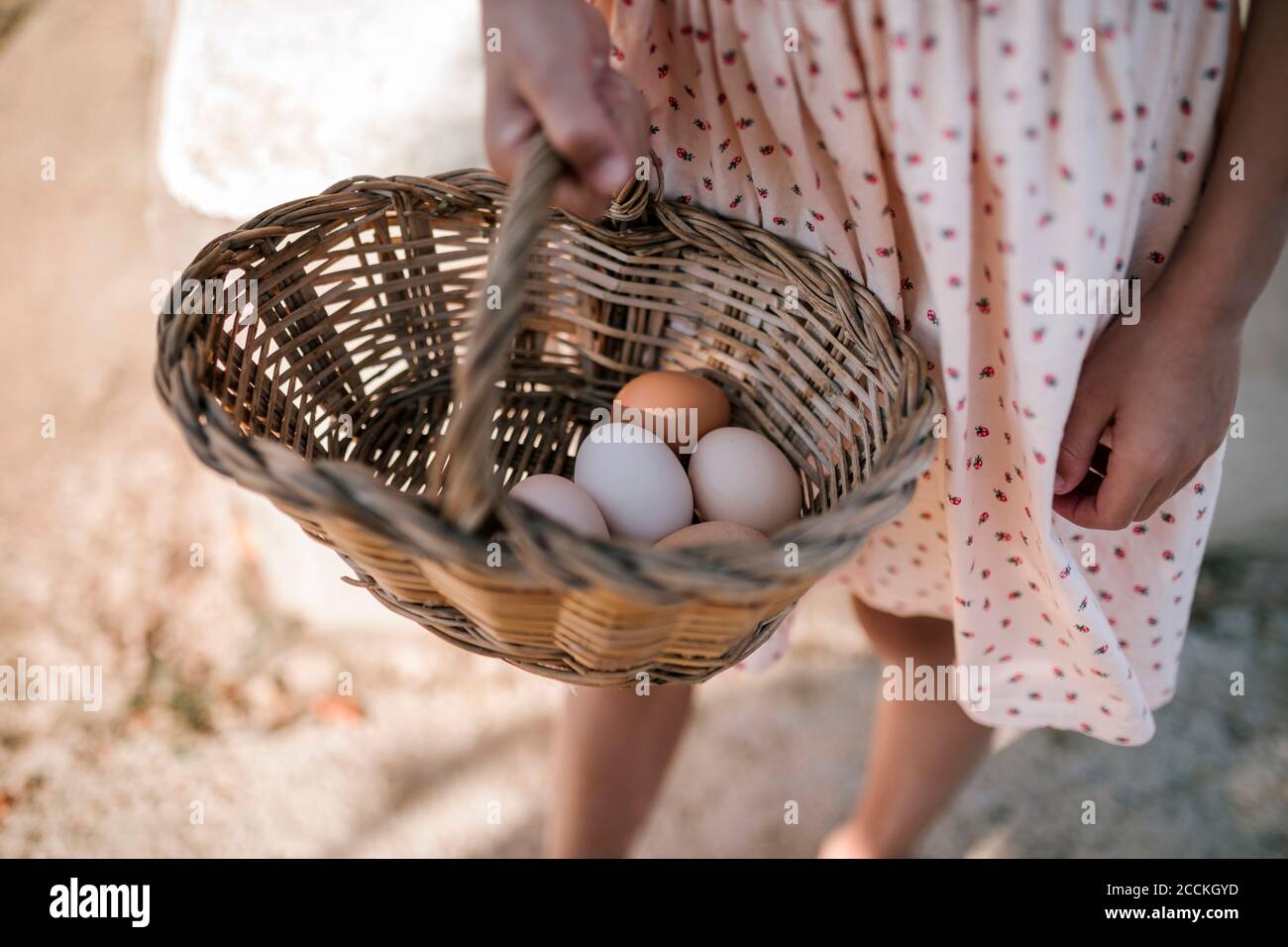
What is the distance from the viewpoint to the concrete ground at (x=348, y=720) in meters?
1.27

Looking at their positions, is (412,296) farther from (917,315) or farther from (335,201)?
(917,315)

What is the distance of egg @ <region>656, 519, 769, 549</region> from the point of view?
75 cm

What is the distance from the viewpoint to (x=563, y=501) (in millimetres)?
753

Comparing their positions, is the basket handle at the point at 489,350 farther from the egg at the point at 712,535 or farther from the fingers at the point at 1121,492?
the fingers at the point at 1121,492

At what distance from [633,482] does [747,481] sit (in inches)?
3.7

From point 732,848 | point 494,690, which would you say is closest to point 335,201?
point 494,690

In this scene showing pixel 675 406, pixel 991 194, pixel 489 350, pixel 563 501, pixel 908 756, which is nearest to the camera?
pixel 489 350

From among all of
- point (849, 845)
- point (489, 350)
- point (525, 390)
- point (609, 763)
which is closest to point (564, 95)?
point (489, 350)

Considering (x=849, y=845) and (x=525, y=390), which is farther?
(x=849, y=845)

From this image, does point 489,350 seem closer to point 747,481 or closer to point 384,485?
point 384,485

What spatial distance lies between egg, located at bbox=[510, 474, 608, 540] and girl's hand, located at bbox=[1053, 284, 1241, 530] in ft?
1.18

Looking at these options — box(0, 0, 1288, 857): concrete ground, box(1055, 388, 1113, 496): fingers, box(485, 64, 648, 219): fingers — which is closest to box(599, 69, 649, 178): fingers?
box(485, 64, 648, 219): fingers

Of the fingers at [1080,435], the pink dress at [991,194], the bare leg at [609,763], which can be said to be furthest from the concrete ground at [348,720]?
the fingers at [1080,435]

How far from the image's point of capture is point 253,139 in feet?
3.76
